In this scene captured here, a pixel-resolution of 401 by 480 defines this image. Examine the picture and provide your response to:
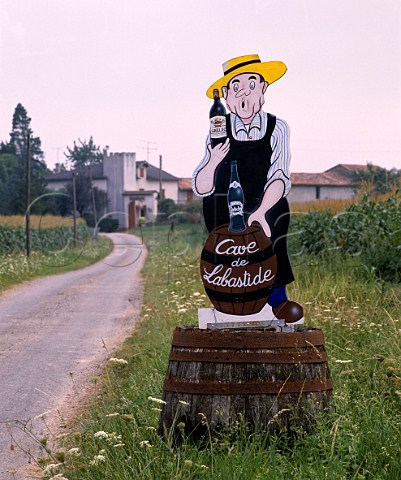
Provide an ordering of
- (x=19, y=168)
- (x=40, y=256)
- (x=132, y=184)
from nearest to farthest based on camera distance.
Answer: (x=40, y=256)
(x=19, y=168)
(x=132, y=184)

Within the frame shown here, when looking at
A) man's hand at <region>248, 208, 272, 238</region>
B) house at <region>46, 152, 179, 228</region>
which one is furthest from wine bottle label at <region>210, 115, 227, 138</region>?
house at <region>46, 152, 179, 228</region>

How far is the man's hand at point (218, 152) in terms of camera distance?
21.0 feet

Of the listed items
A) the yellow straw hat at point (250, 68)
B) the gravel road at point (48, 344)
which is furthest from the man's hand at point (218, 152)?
the gravel road at point (48, 344)

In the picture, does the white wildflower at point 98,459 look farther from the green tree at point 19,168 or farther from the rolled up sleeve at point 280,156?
the green tree at point 19,168

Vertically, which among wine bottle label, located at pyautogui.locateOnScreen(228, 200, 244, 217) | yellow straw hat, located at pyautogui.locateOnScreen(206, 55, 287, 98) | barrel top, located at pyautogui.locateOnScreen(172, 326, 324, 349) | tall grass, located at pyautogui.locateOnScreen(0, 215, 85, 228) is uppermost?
yellow straw hat, located at pyautogui.locateOnScreen(206, 55, 287, 98)

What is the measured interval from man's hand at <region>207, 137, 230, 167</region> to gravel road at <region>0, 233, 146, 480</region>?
2.51 meters

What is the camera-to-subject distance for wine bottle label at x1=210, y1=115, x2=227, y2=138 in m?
6.40

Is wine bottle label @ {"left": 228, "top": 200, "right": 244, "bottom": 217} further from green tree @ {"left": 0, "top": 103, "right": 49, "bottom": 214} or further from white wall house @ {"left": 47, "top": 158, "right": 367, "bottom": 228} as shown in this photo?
white wall house @ {"left": 47, "top": 158, "right": 367, "bottom": 228}

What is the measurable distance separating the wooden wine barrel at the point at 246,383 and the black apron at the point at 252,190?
115 centimetres

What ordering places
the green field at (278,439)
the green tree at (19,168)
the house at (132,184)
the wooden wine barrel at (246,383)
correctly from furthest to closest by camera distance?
the house at (132,184) < the green tree at (19,168) < the wooden wine barrel at (246,383) < the green field at (278,439)

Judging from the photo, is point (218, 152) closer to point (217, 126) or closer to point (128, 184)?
point (217, 126)

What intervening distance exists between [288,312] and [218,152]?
55.6 inches

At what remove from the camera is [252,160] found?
20.9 ft

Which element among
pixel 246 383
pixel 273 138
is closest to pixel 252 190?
pixel 273 138
